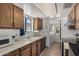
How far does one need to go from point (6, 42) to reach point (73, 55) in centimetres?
118

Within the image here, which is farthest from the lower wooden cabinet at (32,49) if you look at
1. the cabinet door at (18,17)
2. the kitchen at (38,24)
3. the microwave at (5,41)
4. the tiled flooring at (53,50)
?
the cabinet door at (18,17)

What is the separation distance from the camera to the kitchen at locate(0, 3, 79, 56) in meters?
2.12

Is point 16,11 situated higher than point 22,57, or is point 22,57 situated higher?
point 16,11

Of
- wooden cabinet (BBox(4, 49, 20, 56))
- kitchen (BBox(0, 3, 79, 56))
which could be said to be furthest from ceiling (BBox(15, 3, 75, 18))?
wooden cabinet (BBox(4, 49, 20, 56))

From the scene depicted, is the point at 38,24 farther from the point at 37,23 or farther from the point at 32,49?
the point at 32,49

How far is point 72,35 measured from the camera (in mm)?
2230

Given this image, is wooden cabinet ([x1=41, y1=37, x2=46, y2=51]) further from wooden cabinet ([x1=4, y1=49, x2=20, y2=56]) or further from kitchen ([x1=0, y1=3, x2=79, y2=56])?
→ wooden cabinet ([x1=4, y1=49, x2=20, y2=56])

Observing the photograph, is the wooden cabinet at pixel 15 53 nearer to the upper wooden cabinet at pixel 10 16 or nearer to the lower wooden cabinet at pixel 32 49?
the lower wooden cabinet at pixel 32 49

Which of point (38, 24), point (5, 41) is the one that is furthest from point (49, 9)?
point (5, 41)

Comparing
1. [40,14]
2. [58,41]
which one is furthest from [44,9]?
[58,41]

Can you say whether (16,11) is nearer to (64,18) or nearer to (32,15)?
(32,15)

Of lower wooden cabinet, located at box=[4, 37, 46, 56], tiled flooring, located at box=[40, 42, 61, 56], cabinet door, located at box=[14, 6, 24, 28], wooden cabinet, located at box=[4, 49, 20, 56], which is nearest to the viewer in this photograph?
wooden cabinet, located at box=[4, 49, 20, 56]

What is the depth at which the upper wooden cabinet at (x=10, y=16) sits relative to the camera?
6.95 feet

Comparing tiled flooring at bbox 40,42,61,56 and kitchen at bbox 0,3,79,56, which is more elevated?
kitchen at bbox 0,3,79,56
